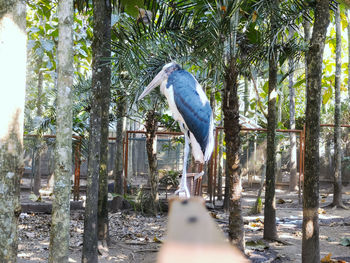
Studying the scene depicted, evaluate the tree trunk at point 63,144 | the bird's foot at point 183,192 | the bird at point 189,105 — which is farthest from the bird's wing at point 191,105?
the tree trunk at point 63,144

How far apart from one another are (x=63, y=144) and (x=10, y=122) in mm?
691

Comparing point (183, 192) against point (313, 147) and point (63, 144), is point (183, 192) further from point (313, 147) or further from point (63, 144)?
point (313, 147)

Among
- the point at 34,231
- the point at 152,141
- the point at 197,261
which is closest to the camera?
the point at 197,261

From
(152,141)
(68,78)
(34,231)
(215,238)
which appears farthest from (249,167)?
(215,238)

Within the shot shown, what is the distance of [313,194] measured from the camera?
498cm

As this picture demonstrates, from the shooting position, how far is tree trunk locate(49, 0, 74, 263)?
382 cm

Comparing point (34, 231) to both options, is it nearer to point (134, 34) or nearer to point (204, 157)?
point (134, 34)

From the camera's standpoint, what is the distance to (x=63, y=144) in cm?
389

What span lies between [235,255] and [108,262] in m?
5.81

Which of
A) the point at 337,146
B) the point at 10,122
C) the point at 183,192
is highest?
the point at 337,146

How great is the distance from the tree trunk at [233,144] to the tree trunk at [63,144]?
7.95ft

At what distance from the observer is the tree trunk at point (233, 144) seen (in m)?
5.52

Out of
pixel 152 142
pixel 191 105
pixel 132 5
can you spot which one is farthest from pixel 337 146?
pixel 191 105

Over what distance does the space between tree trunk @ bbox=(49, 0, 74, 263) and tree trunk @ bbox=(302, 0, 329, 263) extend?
3018 mm
